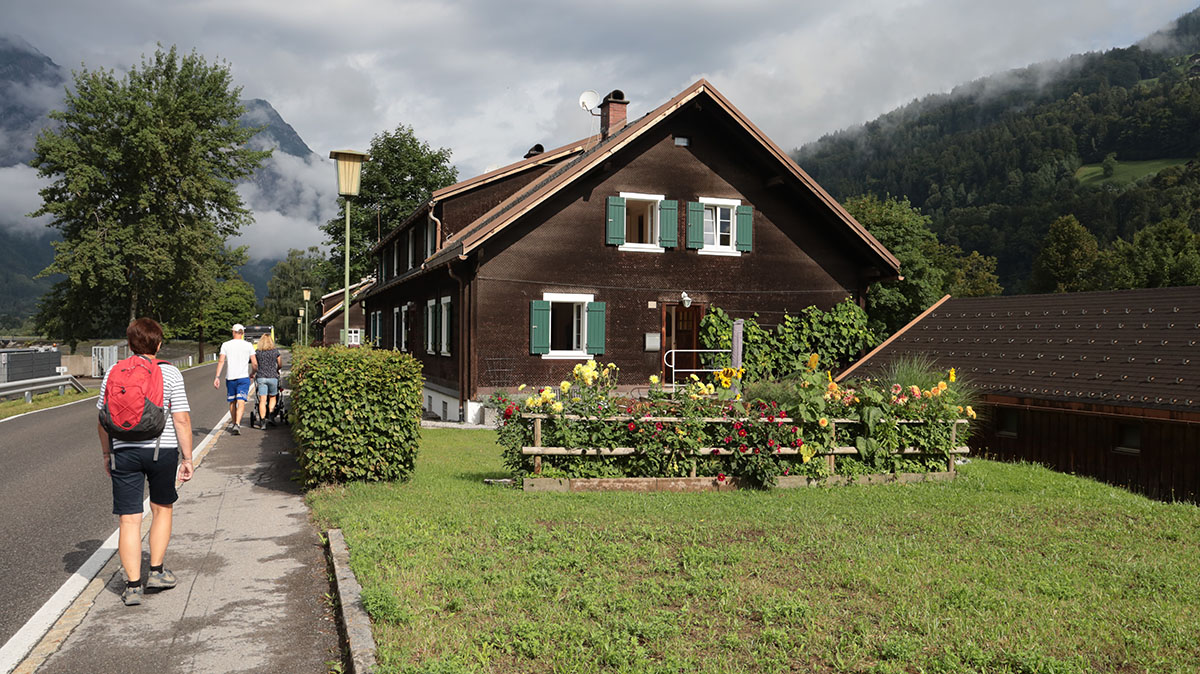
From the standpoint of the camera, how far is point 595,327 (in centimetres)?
2050

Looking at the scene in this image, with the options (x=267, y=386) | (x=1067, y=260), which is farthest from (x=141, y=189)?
(x=1067, y=260)

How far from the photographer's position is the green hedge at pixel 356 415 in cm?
950

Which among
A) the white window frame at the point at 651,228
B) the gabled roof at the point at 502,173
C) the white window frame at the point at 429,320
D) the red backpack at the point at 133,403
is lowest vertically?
the red backpack at the point at 133,403

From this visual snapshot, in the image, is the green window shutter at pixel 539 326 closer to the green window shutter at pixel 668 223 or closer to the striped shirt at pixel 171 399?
the green window shutter at pixel 668 223

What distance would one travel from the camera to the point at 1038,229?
99.7 meters

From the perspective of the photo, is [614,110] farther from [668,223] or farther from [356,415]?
[356,415]

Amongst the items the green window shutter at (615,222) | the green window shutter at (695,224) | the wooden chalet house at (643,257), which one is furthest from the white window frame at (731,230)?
the green window shutter at (615,222)

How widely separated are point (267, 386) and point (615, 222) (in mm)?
8897

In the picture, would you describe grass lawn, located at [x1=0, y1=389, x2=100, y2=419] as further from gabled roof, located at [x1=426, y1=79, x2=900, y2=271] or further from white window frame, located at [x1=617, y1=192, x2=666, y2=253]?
white window frame, located at [x1=617, y1=192, x2=666, y2=253]

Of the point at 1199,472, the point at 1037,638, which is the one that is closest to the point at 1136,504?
the point at 1199,472

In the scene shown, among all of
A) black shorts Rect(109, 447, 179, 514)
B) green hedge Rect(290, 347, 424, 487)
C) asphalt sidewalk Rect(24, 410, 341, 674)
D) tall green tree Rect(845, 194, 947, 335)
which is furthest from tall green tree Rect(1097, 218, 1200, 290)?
black shorts Rect(109, 447, 179, 514)

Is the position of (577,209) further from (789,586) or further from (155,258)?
(155,258)

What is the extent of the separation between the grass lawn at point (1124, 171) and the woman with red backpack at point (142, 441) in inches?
5338

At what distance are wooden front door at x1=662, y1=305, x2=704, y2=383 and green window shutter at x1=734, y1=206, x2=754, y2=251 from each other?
1974 millimetres
